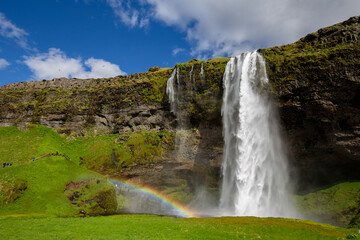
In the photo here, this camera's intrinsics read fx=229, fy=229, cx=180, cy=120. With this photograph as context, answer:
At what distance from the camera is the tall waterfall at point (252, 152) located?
38625 mm

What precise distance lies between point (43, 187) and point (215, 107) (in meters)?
35.2

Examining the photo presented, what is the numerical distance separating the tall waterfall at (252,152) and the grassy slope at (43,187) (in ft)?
74.5

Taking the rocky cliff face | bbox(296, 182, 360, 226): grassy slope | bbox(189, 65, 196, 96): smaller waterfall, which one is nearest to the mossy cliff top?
the rocky cliff face

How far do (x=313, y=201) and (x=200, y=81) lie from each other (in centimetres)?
3238

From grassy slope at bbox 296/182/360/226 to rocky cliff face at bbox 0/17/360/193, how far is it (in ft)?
7.23

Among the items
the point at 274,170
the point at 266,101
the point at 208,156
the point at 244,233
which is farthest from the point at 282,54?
the point at 244,233

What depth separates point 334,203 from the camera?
36250 mm

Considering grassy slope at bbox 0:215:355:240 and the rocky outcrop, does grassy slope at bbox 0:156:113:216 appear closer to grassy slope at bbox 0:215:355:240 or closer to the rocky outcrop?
grassy slope at bbox 0:215:355:240

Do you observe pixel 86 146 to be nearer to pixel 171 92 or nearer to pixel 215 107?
pixel 171 92

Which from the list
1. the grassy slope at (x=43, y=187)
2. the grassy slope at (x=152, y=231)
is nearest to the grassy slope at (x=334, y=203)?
the grassy slope at (x=152, y=231)

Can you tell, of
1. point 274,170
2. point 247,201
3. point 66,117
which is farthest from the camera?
point 66,117

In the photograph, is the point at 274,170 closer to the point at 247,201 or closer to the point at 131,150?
the point at 247,201

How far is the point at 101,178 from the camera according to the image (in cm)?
4375

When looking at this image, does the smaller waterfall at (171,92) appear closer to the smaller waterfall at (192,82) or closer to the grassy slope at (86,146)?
the smaller waterfall at (192,82)
